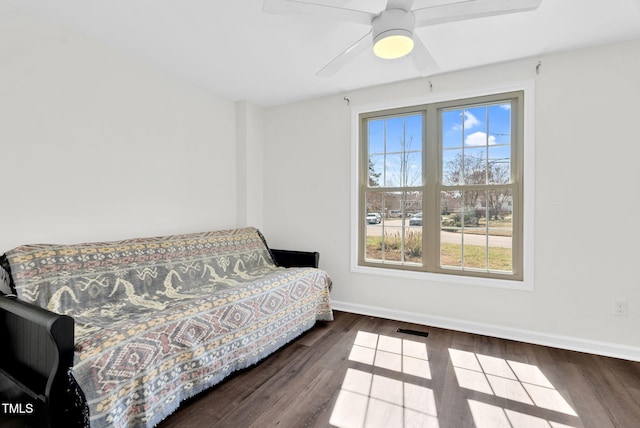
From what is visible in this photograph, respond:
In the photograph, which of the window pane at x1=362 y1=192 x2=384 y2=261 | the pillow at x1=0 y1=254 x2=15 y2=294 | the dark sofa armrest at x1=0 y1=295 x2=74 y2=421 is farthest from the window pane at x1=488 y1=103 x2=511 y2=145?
the pillow at x1=0 y1=254 x2=15 y2=294

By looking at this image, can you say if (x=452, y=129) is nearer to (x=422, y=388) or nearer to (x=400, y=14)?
(x=400, y=14)

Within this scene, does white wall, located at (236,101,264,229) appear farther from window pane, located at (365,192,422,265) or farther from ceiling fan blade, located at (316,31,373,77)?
ceiling fan blade, located at (316,31,373,77)

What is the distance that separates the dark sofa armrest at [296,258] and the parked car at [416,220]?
105 centimetres

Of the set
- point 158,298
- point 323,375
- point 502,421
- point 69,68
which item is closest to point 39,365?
point 158,298

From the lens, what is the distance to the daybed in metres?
1.36

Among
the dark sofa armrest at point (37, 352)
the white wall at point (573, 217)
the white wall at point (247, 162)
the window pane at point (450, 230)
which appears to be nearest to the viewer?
the dark sofa armrest at point (37, 352)

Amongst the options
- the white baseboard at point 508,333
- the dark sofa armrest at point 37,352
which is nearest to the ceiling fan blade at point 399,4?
the dark sofa armrest at point 37,352

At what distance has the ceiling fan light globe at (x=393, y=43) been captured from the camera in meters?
1.75

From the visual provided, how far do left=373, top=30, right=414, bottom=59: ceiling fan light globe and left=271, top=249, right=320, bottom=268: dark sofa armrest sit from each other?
206 cm

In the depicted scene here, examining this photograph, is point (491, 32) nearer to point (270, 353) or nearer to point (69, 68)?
point (270, 353)

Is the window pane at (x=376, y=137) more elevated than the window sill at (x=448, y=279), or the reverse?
the window pane at (x=376, y=137)

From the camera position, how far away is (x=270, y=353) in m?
2.42

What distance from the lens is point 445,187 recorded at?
3.11 meters

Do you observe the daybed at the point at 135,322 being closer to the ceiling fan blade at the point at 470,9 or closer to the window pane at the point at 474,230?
the window pane at the point at 474,230
